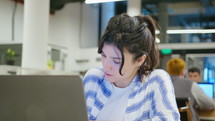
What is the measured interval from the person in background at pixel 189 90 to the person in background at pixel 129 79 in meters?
1.94

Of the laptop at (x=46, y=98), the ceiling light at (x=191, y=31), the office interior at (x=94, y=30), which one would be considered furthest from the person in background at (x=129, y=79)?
the ceiling light at (x=191, y=31)

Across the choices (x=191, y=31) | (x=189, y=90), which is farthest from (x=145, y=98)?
(x=191, y=31)

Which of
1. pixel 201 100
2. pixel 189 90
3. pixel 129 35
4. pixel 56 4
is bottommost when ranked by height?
pixel 201 100

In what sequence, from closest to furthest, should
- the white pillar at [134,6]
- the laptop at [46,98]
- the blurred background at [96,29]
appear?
→ the laptop at [46,98] → the white pillar at [134,6] → the blurred background at [96,29]

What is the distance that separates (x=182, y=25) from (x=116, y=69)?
9045mm

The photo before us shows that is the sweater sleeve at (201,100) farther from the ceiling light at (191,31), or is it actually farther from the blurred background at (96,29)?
the ceiling light at (191,31)

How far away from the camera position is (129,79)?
1254 millimetres

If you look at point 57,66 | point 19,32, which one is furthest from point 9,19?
point 57,66

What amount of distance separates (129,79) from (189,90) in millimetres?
2086

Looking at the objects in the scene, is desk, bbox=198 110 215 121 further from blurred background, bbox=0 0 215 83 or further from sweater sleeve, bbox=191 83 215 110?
blurred background, bbox=0 0 215 83

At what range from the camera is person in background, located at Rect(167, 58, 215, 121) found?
10.3 feet

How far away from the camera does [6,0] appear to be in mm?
8039

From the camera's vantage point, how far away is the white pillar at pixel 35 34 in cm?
537

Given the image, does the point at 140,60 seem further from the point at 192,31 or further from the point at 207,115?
the point at 192,31
